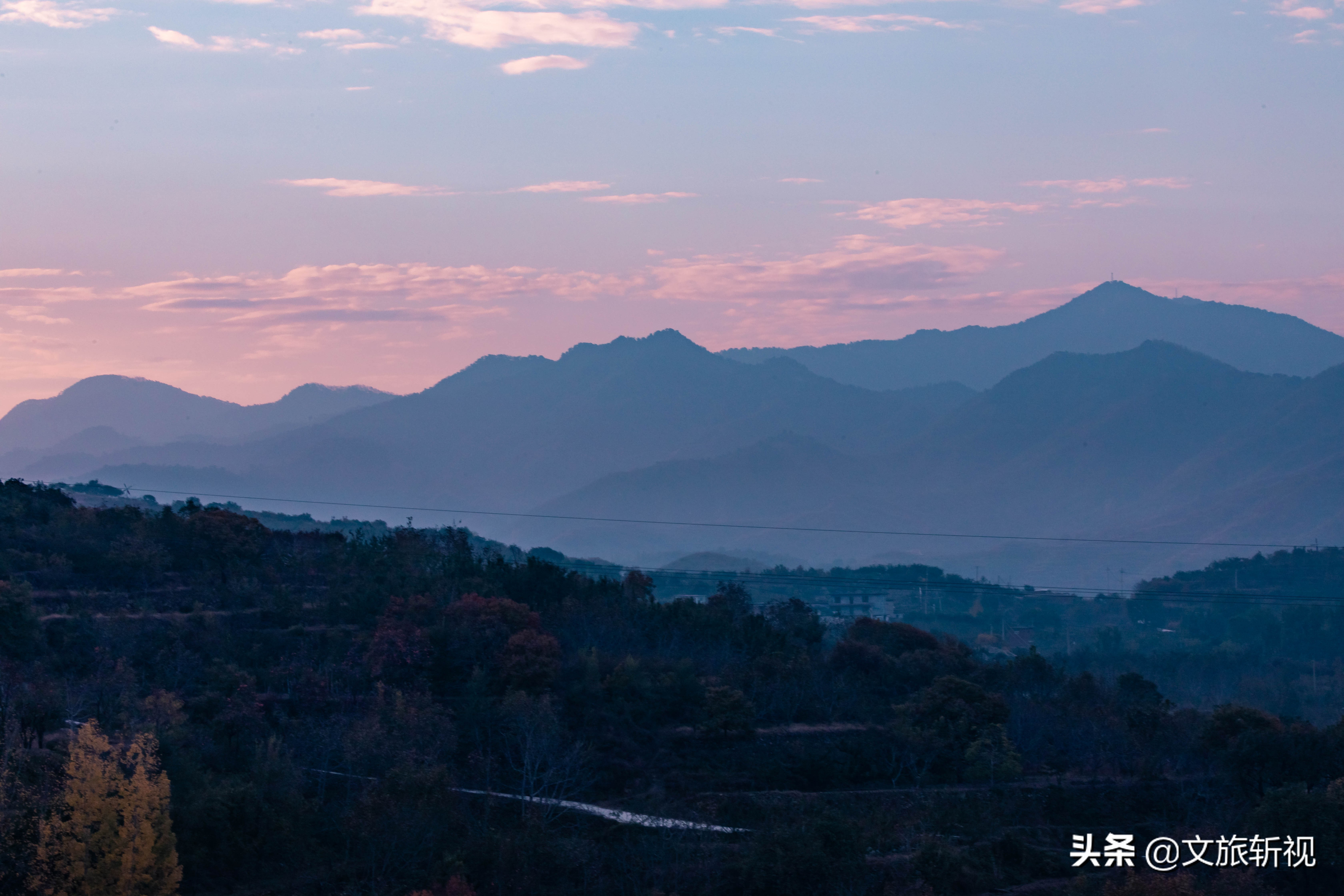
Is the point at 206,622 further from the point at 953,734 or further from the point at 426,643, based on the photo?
the point at 953,734

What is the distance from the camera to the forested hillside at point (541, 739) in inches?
1057

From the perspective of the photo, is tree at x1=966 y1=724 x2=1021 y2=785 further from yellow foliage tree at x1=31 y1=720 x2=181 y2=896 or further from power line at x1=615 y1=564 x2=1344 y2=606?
power line at x1=615 y1=564 x2=1344 y2=606

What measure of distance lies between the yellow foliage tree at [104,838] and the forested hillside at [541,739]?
15 cm

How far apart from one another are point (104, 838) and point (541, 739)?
1236 centimetres

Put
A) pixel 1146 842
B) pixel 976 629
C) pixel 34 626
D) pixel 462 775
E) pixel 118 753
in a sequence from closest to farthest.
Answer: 1. pixel 118 753
2. pixel 1146 842
3. pixel 462 775
4. pixel 34 626
5. pixel 976 629

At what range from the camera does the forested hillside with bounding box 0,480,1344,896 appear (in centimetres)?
2684

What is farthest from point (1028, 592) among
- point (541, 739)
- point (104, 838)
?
point (104, 838)

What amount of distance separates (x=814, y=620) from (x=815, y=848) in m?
30.8

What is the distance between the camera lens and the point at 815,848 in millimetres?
26375

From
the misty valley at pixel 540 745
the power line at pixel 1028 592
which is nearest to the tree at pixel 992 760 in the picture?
the misty valley at pixel 540 745

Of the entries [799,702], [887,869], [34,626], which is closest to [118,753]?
[34,626]

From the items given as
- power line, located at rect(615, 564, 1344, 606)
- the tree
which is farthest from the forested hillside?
power line, located at rect(615, 564, 1344, 606)

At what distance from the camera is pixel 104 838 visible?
2255 cm

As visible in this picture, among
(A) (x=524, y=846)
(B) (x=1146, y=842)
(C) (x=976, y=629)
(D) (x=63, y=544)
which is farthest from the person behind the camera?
(C) (x=976, y=629)
